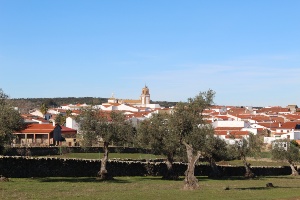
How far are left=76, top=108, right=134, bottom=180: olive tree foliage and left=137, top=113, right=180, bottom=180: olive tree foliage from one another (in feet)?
17.4

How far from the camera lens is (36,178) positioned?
48.8 meters

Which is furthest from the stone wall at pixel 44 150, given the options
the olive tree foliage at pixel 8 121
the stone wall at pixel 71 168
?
the olive tree foliage at pixel 8 121

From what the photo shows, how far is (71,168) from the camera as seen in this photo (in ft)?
179

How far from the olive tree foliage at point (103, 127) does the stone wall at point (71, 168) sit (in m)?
4.59

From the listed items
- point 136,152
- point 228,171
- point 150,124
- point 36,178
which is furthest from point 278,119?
point 36,178

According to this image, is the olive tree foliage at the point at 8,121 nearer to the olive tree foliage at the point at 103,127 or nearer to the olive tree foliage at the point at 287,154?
the olive tree foliage at the point at 103,127

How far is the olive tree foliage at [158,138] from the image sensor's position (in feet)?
183

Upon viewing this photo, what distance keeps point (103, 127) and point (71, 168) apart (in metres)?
7.27

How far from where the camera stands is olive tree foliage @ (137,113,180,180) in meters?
55.7

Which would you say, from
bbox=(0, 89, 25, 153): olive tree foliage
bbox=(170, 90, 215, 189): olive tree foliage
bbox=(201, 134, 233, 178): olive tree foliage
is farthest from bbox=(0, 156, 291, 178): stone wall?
bbox=(170, 90, 215, 189): olive tree foliage

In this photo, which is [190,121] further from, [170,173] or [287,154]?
[287,154]

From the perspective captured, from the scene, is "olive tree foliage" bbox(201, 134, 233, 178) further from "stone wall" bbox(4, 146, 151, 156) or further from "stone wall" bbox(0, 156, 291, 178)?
"stone wall" bbox(4, 146, 151, 156)

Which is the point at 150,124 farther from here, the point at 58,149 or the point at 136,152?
the point at 136,152

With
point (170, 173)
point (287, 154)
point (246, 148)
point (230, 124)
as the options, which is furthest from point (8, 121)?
point (230, 124)
